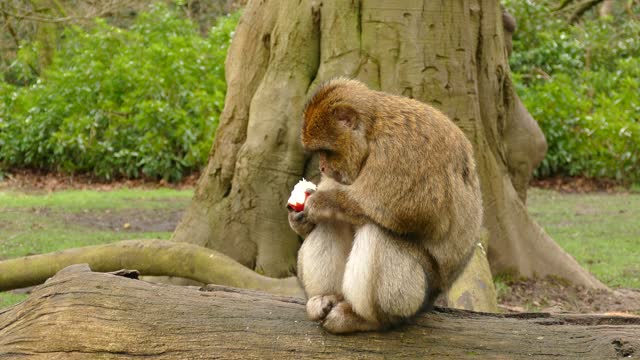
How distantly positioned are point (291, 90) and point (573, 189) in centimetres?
991

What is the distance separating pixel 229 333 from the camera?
415 cm

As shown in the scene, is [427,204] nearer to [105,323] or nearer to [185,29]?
[105,323]

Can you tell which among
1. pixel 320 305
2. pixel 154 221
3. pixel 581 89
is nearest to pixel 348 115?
pixel 320 305

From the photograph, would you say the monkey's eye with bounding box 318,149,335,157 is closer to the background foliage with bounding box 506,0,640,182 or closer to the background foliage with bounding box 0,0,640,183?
the background foliage with bounding box 0,0,640,183

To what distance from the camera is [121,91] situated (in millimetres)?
16281

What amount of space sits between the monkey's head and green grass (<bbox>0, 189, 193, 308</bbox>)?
470 cm

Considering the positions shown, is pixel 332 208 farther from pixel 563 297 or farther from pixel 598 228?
pixel 598 228

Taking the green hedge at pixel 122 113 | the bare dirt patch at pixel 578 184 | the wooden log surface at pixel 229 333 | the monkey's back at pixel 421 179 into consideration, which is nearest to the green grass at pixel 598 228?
the bare dirt patch at pixel 578 184

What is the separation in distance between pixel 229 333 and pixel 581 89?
14.3 meters

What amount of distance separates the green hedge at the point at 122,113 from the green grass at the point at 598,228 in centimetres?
608

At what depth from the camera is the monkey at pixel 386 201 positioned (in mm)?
4020

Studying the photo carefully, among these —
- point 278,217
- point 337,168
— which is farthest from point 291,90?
point 337,168

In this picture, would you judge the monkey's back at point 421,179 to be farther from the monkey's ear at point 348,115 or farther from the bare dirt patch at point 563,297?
the bare dirt patch at point 563,297

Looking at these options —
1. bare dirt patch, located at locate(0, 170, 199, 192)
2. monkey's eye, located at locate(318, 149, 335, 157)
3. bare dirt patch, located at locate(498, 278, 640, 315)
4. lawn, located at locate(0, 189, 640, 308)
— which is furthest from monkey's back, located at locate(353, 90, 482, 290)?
bare dirt patch, located at locate(0, 170, 199, 192)
